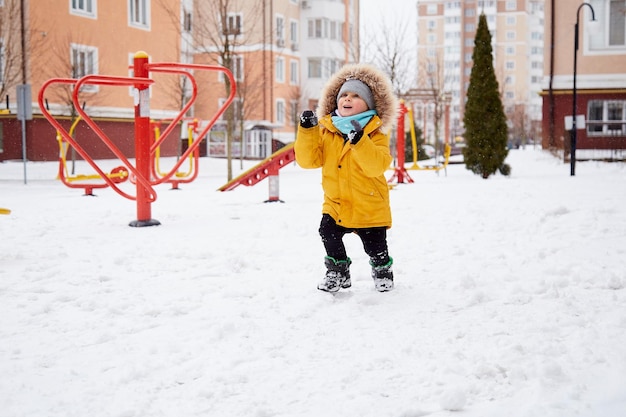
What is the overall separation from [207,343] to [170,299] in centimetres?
95

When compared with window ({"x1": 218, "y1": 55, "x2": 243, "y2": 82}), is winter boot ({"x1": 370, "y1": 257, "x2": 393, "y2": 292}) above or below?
below

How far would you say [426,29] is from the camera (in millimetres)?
104000

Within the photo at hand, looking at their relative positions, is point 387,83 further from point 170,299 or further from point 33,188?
point 33,188

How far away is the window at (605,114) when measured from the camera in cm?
2266

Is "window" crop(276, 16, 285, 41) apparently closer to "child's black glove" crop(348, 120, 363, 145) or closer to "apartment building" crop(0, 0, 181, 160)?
"apartment building" crop(0, 0, 181, 160)

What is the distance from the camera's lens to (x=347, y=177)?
4129mm

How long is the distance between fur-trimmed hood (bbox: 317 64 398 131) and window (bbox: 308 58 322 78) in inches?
1425

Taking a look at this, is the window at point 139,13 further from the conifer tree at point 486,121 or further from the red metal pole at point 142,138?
the red metal pole at point 142,138

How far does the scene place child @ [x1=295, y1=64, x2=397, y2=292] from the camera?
410cm

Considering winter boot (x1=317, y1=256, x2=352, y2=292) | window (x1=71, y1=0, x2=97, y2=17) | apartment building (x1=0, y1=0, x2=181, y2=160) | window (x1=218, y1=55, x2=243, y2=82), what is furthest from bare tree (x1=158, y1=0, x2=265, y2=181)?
winter boot (x1=317, y1=256, x2=352, y2=292)

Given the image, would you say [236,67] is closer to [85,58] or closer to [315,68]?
[85,58]

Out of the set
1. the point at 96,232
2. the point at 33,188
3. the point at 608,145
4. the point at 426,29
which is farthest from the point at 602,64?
the point at 426,29

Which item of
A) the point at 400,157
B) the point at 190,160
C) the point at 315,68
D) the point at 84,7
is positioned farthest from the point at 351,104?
the point at 315,68

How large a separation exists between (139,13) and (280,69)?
12099mm
